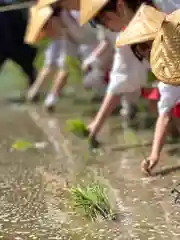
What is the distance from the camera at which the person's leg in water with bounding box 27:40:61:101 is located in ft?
13.9

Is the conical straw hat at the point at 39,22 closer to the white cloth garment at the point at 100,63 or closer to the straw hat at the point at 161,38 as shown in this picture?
the white cloth garment at the point at 100,63

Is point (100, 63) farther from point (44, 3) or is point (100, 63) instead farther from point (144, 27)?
point (144, 27)

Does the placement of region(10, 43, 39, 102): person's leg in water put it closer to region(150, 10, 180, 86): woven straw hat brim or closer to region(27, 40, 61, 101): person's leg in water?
region(27, 40, 61, 101): person's leg in water

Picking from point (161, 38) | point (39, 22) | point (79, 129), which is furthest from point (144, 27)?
point (79, 129)

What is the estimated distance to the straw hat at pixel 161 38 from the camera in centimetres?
215

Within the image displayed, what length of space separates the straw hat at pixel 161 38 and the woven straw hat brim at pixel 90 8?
0.72 feet

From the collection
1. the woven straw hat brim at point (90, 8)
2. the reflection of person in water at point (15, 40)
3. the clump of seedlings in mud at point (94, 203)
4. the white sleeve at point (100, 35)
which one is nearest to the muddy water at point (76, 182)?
the clump of seedlings in mud at point (94, 203)

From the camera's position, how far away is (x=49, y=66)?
4.29 m

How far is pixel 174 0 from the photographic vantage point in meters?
2.49

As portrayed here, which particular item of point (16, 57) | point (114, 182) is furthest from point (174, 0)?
point (16, 57)

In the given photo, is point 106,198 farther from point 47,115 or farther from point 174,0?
point 47,115

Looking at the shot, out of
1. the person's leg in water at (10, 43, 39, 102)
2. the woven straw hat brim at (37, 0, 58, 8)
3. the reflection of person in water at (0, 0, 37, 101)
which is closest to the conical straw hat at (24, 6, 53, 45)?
the woven straw hat brim at (37, 0, 58, 8)

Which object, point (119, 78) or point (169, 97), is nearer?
point (169, 97)

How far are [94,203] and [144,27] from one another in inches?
25.1
